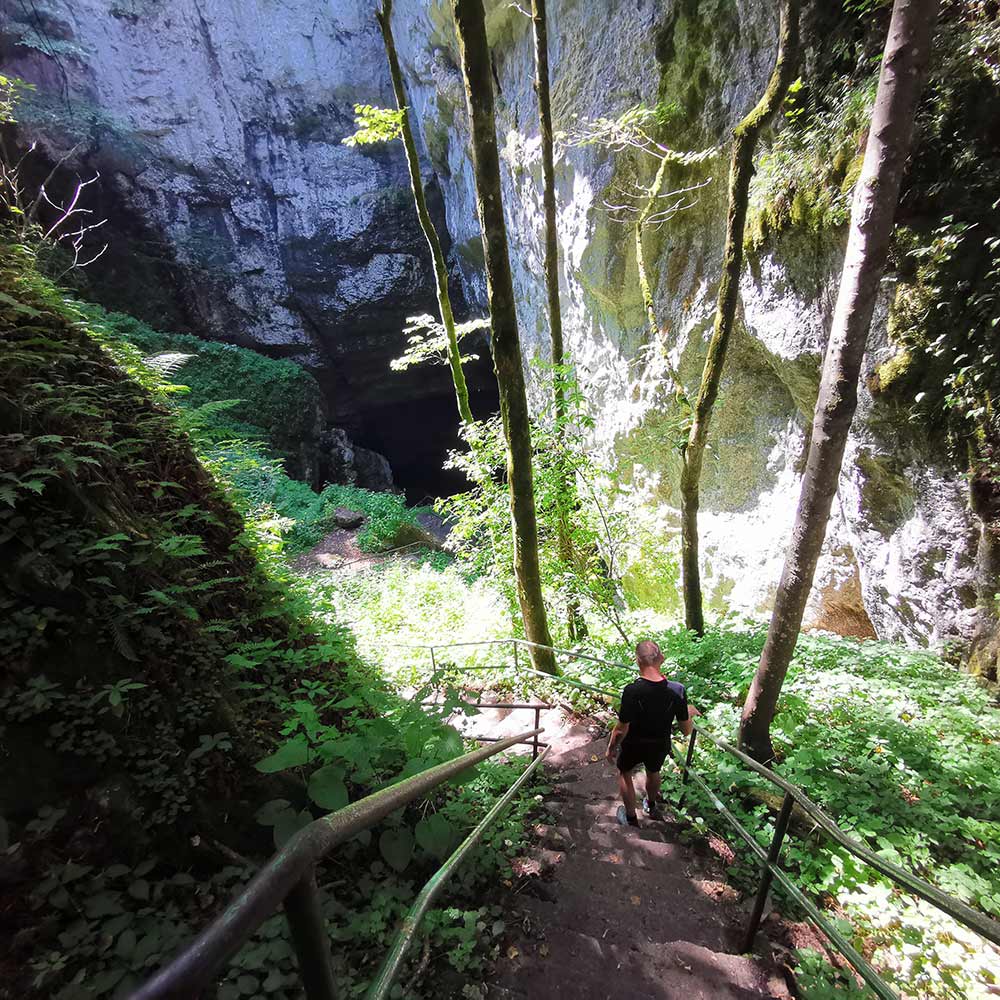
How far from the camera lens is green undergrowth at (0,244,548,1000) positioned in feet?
5.47

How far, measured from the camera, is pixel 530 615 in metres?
5.58

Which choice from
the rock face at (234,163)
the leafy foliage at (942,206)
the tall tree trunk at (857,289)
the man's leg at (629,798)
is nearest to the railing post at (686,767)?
the man's leg at (629,798)

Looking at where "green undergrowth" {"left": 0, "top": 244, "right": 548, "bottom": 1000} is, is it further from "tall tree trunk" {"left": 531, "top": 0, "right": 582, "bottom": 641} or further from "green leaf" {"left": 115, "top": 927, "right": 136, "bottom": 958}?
"tall tree trunk" {"left": 531, "top": 0, "right": 582, "bottom": 641}

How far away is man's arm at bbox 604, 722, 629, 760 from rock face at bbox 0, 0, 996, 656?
12.7ft

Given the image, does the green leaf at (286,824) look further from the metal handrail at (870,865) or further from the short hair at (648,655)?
the short hair at (648,655)

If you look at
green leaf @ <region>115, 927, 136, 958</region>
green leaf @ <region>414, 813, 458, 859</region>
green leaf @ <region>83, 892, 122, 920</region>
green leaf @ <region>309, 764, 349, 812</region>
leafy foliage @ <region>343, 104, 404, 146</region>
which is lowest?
green leaf @ <region>414, 813, 458, 859</region>

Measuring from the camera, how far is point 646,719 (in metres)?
3.45

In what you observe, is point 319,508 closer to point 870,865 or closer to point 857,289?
point 857,289

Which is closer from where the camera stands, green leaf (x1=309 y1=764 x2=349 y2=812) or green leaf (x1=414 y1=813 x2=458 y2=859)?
green leaf (x1=309 y1=764 x2=349 y2=812)

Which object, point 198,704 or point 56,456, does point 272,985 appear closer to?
point 198,704

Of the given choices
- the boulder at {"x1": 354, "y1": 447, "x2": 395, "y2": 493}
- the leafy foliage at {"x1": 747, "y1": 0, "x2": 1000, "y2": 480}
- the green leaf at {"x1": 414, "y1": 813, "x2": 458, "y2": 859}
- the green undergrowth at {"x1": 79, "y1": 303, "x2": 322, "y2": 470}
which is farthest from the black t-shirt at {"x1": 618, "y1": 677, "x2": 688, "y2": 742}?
the boulder at {"x1": 354, "y1": 447, "x2": 395, "y2": 493}

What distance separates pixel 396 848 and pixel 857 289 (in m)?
3.81

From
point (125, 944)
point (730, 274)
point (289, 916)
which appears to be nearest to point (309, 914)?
point (289, 916)

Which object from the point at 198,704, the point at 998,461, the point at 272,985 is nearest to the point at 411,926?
the point at 272,985
